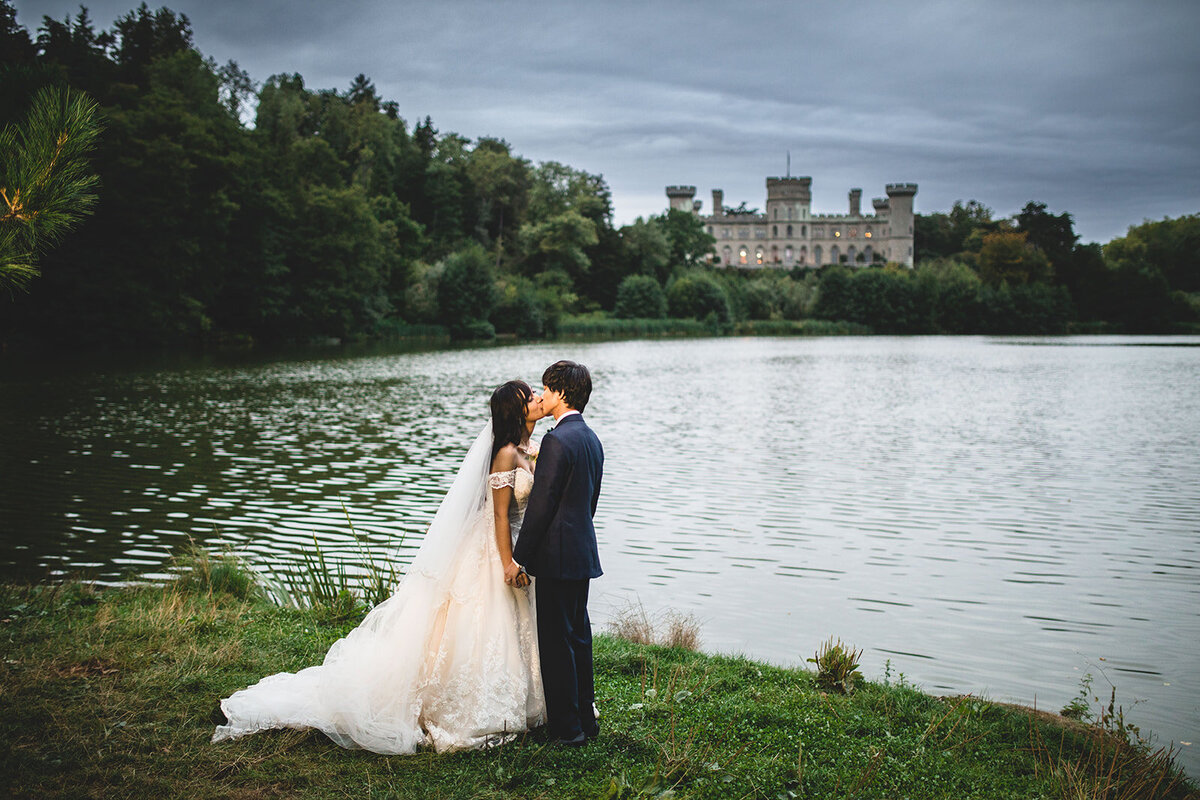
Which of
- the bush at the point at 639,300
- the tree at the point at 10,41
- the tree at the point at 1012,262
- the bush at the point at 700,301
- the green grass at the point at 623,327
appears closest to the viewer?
the tree at the point at 10,41

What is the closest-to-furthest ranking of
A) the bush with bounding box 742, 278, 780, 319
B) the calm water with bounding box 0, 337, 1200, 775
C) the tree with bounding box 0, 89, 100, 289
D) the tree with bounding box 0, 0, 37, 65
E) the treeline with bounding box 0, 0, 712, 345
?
the tree with bounding box 0, 89, 100, 289 < the calm water with bounding box 0, 337, 1200, 775 < the tree with bounding box 0, 0, 37, 65 < the treeline with bounding box 0, 0, 712, 345 < the bush with bounding box 742, 278, 780, 319

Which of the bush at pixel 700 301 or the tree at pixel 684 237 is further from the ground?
the tree at pixel 684 237

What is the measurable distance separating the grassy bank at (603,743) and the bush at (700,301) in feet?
288

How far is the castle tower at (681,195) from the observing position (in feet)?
539

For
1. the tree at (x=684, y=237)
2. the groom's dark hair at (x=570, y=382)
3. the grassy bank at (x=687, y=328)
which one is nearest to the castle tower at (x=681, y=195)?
the tree at (x=684, y=237)

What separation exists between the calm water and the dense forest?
615 centimetres

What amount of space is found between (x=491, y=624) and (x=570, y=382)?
135 centimetres

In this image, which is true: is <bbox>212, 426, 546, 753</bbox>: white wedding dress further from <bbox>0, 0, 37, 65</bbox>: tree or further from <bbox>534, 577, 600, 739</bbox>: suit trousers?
<bbox>0, 0, 37, 65</bbox>: tree

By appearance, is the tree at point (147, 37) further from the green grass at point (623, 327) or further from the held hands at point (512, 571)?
the held hands at point (512, 571)

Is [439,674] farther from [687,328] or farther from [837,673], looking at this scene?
[687,328]

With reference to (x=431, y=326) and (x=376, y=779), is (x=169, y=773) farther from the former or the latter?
(x=431, y=326)

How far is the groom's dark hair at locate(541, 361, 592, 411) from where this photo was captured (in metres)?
4.73

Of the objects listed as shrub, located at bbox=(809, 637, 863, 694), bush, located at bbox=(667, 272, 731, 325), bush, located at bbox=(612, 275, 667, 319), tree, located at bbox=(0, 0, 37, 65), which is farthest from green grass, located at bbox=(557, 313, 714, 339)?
shrub, located at bbox=(809, 637, 863, 694)

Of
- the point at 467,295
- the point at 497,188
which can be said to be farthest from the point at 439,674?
the point at 497,188
